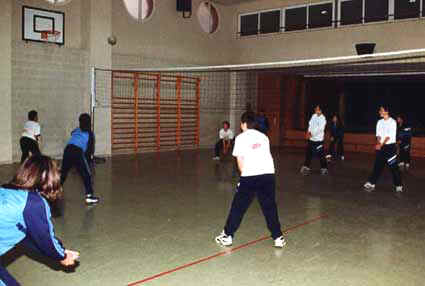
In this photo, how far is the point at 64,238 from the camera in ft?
16.4

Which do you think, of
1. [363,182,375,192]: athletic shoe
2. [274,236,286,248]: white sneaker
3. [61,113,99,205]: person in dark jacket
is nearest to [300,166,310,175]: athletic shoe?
[363,182,375,192]: athletic shoe

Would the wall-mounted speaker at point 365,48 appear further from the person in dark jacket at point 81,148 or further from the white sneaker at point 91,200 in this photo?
the white sneaker at point 91,200

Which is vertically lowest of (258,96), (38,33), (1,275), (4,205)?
(1,275)

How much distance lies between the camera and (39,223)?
2412 mm

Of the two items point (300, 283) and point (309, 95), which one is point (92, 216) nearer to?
point (300, 283)

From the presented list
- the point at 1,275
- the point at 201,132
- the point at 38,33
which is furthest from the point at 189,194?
the point at 201,132

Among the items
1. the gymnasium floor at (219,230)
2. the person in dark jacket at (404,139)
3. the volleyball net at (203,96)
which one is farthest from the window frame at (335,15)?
the gymnasium floor at (219,230)

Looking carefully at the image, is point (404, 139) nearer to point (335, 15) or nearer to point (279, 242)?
point (335, 15)

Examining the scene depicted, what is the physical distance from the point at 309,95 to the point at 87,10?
838 cm

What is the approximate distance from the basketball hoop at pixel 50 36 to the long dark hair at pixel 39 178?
987 cm

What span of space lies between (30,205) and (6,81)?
369 inches

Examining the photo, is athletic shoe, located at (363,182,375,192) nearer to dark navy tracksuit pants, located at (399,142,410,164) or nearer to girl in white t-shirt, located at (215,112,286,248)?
dark navy tracksuit pants, located at (399,142,410,164)

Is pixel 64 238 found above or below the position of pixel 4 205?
below

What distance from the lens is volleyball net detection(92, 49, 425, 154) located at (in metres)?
12.9
